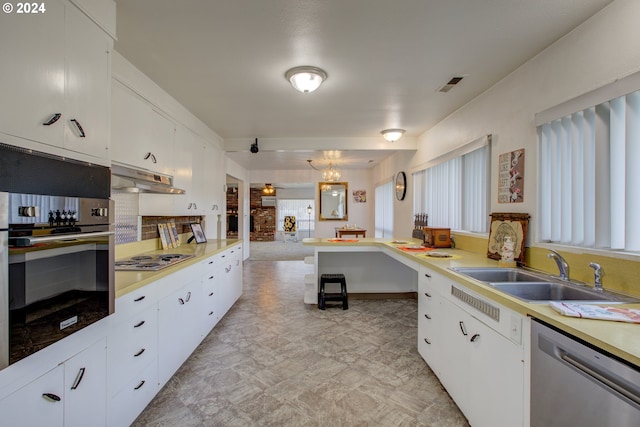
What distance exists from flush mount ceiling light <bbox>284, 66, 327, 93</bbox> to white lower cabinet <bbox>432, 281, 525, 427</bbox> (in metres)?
1.90

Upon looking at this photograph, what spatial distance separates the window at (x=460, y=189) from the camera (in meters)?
2.88

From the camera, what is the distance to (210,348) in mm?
2717

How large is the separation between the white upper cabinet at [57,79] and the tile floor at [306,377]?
1702 mm

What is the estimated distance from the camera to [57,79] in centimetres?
123

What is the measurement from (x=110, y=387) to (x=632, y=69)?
313cm

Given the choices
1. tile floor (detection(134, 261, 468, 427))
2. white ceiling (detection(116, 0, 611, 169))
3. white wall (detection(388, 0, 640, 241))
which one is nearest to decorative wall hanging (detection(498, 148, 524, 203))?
white wall (detection(388, 0, 640, 241))

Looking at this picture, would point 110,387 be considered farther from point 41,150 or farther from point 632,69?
point 632,69

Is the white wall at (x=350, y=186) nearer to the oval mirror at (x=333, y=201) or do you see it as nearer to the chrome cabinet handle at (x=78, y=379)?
the oval mirror at (x=333, y=201)

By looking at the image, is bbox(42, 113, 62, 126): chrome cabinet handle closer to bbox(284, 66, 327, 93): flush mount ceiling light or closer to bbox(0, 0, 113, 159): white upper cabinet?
bbox(0, 0, 113, 159): white upper cabinet

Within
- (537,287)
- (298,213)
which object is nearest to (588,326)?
(537,287)

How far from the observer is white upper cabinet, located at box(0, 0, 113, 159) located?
3.43 feet

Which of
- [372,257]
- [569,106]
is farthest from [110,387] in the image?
[372,257]

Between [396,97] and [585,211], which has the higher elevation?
[396,97]

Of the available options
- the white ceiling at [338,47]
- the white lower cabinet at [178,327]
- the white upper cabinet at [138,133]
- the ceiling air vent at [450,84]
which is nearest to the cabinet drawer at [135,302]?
the white lower cabinet at [178,327]
